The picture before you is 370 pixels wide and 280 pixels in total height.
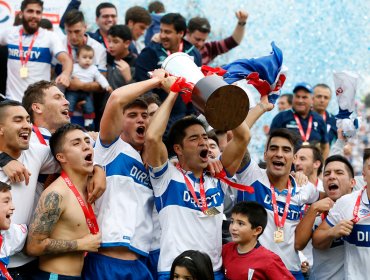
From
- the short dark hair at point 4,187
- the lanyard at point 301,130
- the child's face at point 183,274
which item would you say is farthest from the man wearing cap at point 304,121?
the short dark hair at point 4,187

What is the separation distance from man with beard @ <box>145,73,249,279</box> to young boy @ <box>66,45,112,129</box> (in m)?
3.14

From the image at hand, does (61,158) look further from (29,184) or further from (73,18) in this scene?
(73,18)

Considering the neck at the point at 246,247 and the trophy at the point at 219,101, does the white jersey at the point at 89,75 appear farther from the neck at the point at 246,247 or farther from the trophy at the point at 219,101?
the trophy at the point at 219,101

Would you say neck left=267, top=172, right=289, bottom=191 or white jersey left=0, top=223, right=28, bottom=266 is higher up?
neck left=267, top=172, right=289, bottom=191

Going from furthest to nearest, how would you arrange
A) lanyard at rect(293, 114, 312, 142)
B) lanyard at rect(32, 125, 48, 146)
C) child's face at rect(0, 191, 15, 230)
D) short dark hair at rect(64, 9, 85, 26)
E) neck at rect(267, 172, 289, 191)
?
1. lanyard at rect(293, 114, 312, 142)
2. short dark hair at rect(64, 9, 85, 26)
3. neck at rect(267, 172, 289, 191)
4. lanyard at rect(32, 125, 48, 146)
5. child's face at rect(0, 191, 15, 230)

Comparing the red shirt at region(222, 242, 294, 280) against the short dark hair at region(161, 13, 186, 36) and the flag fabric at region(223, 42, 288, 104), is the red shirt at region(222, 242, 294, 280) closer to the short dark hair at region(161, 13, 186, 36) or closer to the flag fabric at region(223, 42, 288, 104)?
the flag fabric at region(223, 42, 288, 104)

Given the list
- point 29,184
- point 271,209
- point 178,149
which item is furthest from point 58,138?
point 271,209

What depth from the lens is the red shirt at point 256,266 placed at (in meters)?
7.07

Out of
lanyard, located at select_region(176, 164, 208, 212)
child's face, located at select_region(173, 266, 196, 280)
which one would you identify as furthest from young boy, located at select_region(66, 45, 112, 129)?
child's face, located at select_region(173, 266, 196, 280)

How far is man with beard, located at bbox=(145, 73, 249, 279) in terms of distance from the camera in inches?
271

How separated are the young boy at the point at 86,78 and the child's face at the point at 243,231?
3444 mm

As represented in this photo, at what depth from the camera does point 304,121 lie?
1138cm

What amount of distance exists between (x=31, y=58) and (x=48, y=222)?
4.03 m

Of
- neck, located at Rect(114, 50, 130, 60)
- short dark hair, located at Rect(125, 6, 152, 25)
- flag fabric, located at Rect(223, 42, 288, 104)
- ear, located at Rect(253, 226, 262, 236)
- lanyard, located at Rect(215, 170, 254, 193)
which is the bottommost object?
ear, located at Rect(253, 226, 262, 236)
